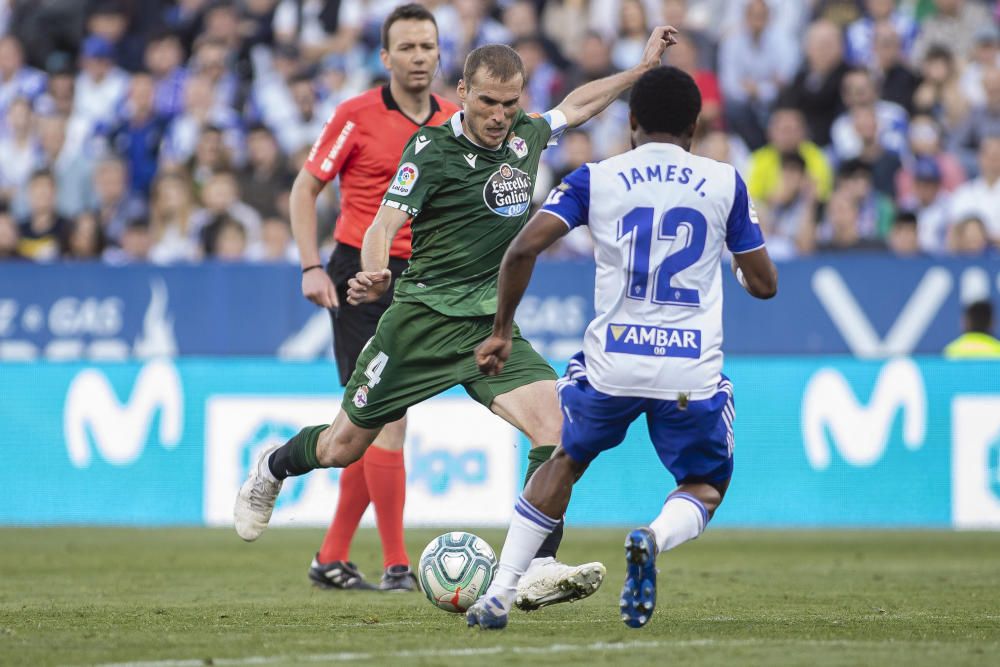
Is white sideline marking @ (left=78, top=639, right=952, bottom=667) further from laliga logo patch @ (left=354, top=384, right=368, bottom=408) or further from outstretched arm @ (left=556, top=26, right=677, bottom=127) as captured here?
outstretched arm @ (left=556, top=26, right=677, bottom=127)

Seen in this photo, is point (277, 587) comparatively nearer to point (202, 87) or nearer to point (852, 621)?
point (852, 621)

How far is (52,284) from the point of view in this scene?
1452 centimetres

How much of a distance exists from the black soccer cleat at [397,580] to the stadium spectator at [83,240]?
8291 millimetres

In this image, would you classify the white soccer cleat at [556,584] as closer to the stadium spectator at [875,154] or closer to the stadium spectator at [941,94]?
the stadium spectator at [875,154]

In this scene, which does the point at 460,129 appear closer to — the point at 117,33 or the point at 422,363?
the point at 422,363

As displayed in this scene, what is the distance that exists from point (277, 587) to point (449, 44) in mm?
9369

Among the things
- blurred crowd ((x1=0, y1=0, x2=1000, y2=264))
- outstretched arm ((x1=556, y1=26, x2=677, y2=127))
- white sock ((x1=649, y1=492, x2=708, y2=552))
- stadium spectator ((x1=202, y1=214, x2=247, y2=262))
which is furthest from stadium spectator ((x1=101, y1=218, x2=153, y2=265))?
white sock ((x1=649, y1=492, x2=708, y2=552))

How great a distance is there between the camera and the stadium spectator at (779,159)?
1519 cm

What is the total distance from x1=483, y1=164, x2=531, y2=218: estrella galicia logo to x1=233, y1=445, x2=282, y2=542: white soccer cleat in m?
1.67

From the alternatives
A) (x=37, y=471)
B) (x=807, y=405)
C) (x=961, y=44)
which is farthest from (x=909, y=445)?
(x=37, y=471)

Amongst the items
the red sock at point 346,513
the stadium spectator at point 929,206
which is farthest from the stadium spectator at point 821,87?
the red sock at point 346,513

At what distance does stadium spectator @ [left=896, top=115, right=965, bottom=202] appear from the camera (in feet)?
49.8

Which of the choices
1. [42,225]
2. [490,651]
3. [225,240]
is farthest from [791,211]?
[490,651]

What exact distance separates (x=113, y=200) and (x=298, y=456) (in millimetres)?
9492
